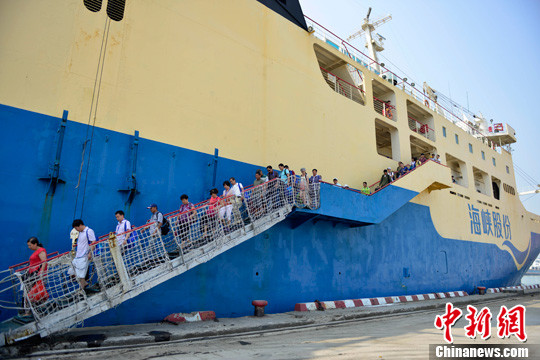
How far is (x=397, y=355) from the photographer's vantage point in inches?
205

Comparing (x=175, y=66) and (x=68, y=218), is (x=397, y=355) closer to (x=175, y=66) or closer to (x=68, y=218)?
(x=68, y=218)

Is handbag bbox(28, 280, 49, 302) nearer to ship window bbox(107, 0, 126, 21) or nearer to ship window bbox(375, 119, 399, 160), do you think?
ship window bbox(107, 0, 126, 21)

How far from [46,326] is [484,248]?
20987 millimetres

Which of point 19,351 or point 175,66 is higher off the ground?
point 175,66

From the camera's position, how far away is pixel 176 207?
8.56 meters

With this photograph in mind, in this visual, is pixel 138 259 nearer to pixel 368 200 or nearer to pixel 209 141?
pixel 209 141

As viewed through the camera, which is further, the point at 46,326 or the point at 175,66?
the point at 175,66

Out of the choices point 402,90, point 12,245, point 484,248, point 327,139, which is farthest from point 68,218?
point 484,248

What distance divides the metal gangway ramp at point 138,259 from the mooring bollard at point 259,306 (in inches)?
79.4

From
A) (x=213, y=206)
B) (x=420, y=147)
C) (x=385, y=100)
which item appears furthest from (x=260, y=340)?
(x=420, y=147)

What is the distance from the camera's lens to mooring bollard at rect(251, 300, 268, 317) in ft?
28.7

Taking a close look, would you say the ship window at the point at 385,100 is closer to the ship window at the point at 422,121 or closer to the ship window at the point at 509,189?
the ship window at the point at 422,121

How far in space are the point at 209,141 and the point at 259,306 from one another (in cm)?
454

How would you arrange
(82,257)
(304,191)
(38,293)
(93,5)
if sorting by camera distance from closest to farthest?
(38,293) < (82,257) < (93,5) < (304,191)
